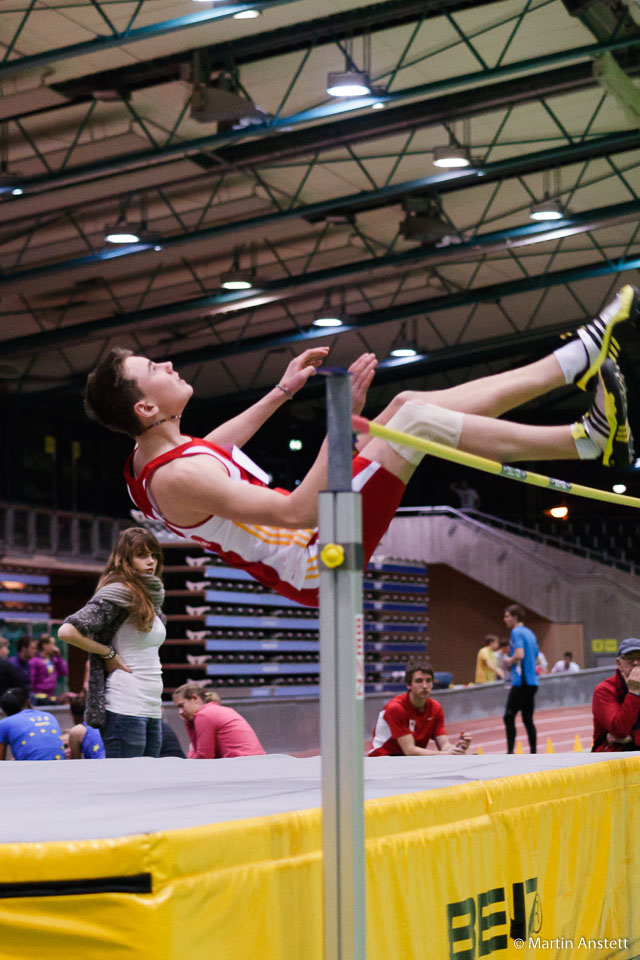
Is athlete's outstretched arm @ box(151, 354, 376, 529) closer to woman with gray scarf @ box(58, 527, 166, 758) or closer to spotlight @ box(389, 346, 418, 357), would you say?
woman with gray scarf @ box(58, 527, 166, 758)

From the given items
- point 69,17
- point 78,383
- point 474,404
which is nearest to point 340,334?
point 78,383

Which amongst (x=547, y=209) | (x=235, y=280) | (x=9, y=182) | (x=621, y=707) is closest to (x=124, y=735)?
(x=621, y=707)

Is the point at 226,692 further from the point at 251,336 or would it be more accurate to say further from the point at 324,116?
the point at 251,336

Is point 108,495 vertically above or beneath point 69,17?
beneath

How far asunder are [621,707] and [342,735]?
4.59 metres

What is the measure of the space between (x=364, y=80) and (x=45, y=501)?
16.9 metres

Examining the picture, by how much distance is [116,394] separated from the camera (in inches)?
155

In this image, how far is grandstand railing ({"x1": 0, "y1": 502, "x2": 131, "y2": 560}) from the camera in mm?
23812

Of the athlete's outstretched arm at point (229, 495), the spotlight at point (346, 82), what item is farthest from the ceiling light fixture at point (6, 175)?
the athlete's outstretched arm at point (229, 495)

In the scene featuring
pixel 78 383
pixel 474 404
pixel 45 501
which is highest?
pixel 78 383

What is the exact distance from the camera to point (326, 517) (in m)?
2.42

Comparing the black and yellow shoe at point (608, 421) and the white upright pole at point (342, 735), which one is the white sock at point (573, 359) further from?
the white upright pole at point (342, 735)

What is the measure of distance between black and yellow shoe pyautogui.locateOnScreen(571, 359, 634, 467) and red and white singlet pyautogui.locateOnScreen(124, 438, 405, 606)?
61 centimetres

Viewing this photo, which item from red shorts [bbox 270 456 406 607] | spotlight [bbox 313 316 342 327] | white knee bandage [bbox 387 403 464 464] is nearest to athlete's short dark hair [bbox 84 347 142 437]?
red shorts [bbox 270 456 406 607]
